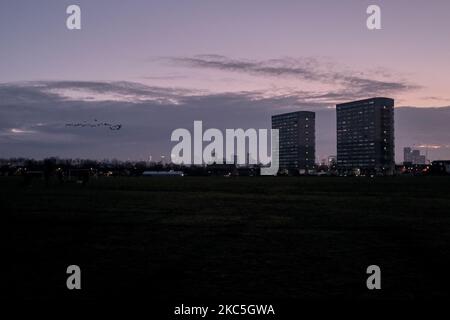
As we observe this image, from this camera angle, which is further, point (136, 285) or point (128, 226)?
point (128, 226)

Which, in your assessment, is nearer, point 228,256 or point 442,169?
point 228,256

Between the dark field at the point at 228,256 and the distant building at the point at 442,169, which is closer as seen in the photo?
the dark field at the point at 228,256

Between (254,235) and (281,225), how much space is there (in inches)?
108

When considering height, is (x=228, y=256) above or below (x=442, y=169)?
below

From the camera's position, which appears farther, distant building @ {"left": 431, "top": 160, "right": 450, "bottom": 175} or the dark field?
distant building @ {"left": 431, "top": 160, "right": 450, "bottom": 175}

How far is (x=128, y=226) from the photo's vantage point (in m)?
16.3

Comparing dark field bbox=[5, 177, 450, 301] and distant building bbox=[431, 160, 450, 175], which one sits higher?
distant building bbox=[431, 160, 450, 175]

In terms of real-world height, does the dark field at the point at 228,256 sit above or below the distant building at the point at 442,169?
below

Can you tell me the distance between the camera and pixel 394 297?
746 cm
